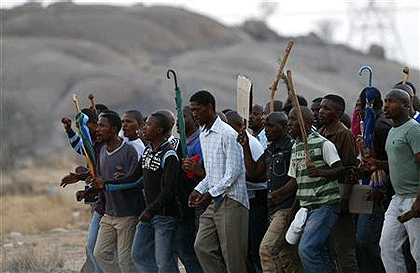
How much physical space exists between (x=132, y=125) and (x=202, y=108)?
1462 mm

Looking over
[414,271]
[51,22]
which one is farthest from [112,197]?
[51,22]

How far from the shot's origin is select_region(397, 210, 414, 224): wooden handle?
8.23 m

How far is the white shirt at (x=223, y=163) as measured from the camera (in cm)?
943

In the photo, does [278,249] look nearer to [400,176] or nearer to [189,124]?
[400,176]

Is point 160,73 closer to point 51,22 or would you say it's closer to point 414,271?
point 51,22

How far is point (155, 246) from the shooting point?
9891mm

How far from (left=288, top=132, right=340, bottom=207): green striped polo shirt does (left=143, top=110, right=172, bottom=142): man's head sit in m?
1.57

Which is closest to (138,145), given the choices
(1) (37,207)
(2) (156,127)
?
(2) (156,127)

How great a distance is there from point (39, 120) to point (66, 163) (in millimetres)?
15816

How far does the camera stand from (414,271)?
29.9ft

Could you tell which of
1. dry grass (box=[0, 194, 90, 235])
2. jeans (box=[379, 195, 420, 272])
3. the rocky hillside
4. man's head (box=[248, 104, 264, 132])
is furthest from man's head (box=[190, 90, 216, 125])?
the rocky hillside

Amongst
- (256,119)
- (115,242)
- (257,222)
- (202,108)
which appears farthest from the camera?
(256,119)

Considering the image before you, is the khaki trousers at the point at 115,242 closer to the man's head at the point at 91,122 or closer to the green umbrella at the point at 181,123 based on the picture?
the green umbrella at the point at 181,123

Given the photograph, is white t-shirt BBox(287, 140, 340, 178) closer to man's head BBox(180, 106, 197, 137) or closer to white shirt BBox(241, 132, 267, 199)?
white shirt BBox(241, 132, 267, 199)
